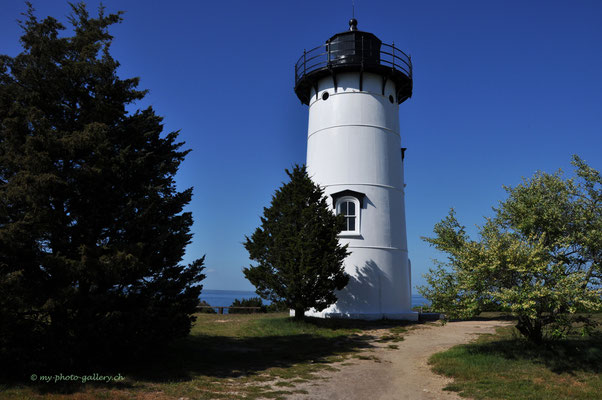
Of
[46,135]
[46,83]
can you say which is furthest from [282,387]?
[46,83]

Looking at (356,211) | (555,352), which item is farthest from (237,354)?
(356,211)

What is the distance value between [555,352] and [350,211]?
11.3 metres

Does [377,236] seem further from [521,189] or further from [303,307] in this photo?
[521,189]

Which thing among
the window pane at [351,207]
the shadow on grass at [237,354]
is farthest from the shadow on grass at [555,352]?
the window pane at [351,207]

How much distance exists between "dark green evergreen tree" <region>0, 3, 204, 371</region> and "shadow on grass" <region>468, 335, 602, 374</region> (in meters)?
9.27

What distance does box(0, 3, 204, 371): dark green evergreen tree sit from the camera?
891 centimetres

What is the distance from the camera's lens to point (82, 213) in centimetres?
998

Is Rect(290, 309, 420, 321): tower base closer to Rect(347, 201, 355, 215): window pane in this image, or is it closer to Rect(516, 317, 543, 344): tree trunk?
Rect(347, 201, 355, 215): window pane

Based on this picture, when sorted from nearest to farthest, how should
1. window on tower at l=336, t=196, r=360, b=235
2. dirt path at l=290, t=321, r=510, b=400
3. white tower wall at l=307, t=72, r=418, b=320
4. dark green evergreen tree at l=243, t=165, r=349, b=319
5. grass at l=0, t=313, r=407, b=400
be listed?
grass at l=0, t=313, r=407, b=400 → dirt path at l=290, t=321, r=510, b=400 → dark green evergreen tree at l=243, t=165, r=349, b=319 → white tower wall at l=307, t=72, r=418, b=320 → window on tower at l=336, t=196, r=360, b=235

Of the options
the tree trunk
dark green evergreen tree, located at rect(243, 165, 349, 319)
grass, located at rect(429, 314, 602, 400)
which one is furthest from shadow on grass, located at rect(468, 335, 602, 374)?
dark green evergreen tree, located at rect(243, 165, 349, 319)

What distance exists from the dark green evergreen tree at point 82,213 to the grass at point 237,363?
0.81 m

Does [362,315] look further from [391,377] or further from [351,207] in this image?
[391,377]

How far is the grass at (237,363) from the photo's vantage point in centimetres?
848

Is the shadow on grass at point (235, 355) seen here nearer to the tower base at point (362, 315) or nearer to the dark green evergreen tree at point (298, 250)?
the dark green evergreen tree at point (298, 250)
